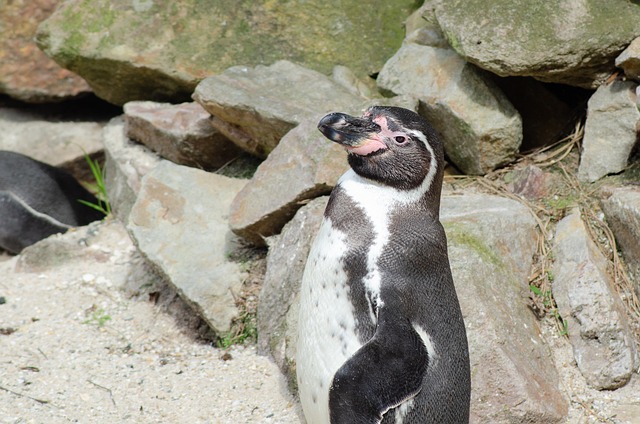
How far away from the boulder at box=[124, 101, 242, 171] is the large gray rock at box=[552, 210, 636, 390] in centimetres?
194

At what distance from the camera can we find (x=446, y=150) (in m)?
4.35

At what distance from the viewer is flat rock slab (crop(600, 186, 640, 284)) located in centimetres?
372

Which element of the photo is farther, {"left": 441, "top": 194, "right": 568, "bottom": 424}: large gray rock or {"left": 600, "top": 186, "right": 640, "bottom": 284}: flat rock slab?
{"left": 600, "top": 186, "right": 640, "bottom": 284}: flat rock slab

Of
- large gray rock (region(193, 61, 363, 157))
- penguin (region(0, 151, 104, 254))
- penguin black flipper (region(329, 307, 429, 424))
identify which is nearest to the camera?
penguin black flipper (region(329, 307, 429, 424))

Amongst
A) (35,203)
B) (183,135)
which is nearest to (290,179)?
(183,135)

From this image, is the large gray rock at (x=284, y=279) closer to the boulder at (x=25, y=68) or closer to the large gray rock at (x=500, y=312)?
the large gray rock at (x=500, y=312)

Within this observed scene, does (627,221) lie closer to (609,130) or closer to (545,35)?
(609,130)

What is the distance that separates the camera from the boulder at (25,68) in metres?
5.89

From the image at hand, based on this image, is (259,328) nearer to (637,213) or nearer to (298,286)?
(298,286)

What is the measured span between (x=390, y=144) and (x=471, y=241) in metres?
0.94

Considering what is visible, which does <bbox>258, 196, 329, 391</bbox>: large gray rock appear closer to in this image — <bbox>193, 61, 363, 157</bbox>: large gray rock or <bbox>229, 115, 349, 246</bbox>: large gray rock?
<bbox>229, 115, 349, 246</bbox>: large gray rock

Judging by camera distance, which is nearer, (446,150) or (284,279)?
(284,279)

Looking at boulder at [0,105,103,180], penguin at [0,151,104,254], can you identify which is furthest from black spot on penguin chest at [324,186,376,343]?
boulder at [0,105,103,180]

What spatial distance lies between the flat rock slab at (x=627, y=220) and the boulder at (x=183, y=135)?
200cm
